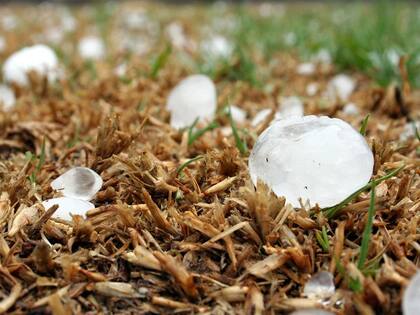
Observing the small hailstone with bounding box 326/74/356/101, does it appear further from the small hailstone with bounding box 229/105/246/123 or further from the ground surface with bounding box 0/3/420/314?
the small hailstone with bounding box 229/105/246/123

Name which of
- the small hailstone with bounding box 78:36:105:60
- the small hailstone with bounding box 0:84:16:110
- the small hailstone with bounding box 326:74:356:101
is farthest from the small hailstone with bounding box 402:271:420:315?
the small hailstone with bounding box 78:36:105:60

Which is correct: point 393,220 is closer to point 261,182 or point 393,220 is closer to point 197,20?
point 261,182

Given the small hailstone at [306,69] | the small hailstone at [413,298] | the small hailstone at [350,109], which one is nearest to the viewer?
the small hailstone at [413,298]

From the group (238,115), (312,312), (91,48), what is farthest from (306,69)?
(312,312)

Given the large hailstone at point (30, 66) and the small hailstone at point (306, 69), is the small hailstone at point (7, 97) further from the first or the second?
the small hailstone at point (306, 69)

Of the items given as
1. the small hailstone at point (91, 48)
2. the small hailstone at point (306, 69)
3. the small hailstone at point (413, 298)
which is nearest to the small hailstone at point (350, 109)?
the small hailstone at point (306, 69)

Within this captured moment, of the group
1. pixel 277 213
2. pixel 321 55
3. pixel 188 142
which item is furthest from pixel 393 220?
pixel 321 55
